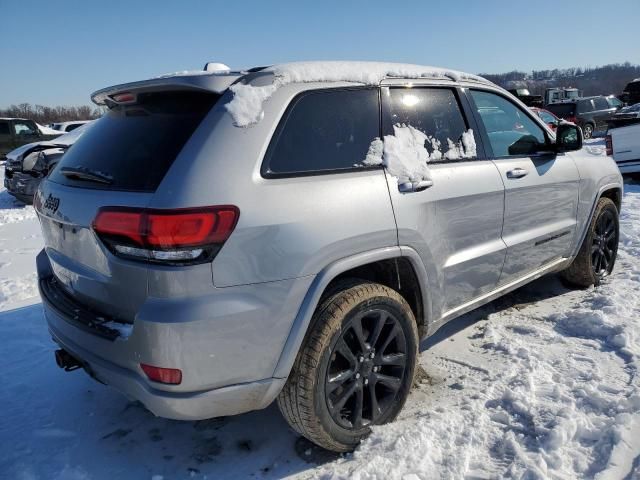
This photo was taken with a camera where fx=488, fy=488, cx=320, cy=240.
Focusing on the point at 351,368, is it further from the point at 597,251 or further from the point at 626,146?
the point at 626,146

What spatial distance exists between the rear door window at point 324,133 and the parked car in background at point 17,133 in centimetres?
1881

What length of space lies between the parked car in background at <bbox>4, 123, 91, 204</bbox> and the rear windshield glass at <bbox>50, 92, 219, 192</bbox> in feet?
24.1

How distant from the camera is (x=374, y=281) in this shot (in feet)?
8.46

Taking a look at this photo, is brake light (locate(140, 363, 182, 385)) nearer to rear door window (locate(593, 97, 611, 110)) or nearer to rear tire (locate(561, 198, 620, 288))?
rear tire (locate(561, 198, 620, 288))

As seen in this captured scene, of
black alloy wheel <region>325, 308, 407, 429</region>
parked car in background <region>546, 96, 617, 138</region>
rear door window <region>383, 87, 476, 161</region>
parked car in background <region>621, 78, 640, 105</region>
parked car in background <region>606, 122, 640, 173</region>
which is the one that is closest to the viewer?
black alloy wheel <region>325, 308, 407, 429</region>

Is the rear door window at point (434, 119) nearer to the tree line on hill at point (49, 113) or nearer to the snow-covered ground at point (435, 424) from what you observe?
the snow-covered ground at point (435, 424)

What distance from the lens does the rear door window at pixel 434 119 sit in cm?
261

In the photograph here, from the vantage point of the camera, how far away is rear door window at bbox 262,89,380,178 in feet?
6.86

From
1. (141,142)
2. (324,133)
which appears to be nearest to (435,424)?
(324,133)

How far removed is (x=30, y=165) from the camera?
902 centimetres

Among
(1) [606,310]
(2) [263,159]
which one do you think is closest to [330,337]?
(2) [263,159]

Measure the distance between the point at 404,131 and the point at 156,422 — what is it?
2074 mm

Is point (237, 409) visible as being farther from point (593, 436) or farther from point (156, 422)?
point (593, 436)

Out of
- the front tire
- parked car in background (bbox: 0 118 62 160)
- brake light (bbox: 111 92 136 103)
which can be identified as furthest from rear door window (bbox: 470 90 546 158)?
parked car in background (bbox: 0 118 62 160)
